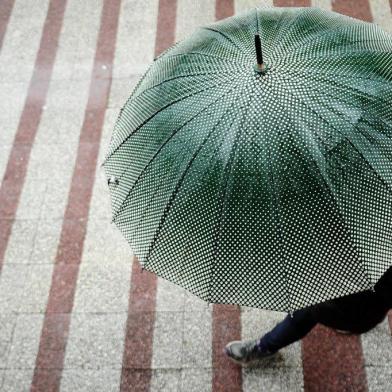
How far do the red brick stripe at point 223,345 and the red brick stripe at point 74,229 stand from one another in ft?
3.95

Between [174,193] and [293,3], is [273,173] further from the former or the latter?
[293,3]

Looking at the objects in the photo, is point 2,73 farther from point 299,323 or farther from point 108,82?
point 299,323

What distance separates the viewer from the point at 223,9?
233 inches

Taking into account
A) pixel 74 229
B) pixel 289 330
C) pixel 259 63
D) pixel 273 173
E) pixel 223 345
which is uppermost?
pixel 259 63

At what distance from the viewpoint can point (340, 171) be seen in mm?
2014

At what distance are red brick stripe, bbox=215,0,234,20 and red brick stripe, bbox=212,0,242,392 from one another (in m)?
3.54

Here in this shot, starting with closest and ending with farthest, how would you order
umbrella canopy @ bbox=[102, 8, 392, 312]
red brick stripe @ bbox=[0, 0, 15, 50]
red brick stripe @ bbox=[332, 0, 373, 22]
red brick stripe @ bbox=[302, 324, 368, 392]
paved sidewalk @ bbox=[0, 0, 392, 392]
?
umbrella canopy @ bbox=[102, 8, 392, 312]
red brick stripe @ bbox=[302, 324, 368, 392]
paved sidewalk @ bbox=[0, 0, 392, 392]
red brick stripe @ bbox=[332, 0, 373, 22]
red brick stripe @ bbox=[0, 0, 15, 50]

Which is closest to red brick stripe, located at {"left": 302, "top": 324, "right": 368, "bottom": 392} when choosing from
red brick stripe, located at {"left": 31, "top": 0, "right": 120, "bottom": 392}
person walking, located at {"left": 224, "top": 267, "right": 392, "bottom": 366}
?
person walking, located at {"left": 224, "top": 267, "right": 392, "bottom": 366}

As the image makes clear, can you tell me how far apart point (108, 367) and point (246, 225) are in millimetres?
2298

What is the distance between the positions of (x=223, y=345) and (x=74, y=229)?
1.72 metres

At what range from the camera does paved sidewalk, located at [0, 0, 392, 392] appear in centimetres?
374

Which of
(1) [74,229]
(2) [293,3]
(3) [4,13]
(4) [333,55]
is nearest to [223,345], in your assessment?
(1) [74,229]

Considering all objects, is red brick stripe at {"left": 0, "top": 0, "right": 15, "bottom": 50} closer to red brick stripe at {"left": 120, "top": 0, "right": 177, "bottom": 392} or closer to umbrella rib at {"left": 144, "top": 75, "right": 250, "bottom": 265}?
red brick stripe at {"left": 120, "top": 0, "right": 177, "bottom": 392}

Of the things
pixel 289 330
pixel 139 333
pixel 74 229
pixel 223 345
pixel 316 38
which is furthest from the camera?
pixel 74 229
